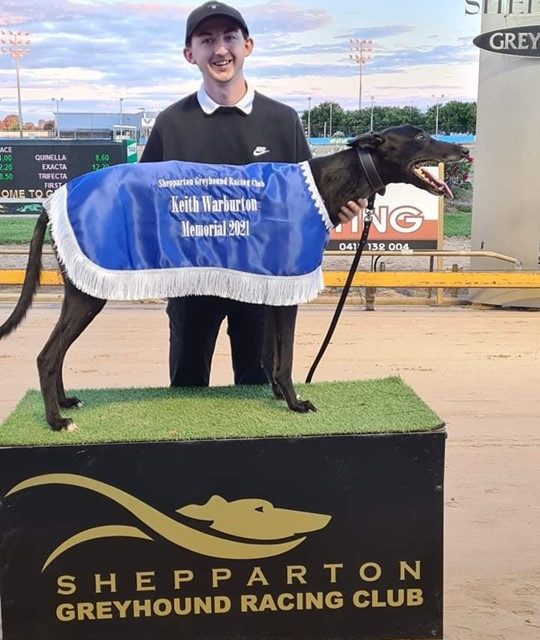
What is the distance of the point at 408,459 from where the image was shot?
278cm

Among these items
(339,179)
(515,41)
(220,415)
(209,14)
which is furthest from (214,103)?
(515,41)

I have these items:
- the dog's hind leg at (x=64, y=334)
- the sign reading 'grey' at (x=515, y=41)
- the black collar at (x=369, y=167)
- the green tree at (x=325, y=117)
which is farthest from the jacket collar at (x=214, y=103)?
the green tree at (x=325, y=117)

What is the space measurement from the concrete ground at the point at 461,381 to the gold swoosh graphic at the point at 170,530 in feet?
2.68

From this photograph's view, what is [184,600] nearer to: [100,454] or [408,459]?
[100,454]

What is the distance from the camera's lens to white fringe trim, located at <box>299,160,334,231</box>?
2.93 metres

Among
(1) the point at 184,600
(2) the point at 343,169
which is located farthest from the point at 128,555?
(2) the point at 343,169

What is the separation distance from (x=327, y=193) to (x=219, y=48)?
74cm

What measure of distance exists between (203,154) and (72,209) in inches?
30.1

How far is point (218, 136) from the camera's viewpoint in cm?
347

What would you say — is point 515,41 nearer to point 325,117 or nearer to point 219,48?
point 219,48

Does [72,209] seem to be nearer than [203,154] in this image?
Yes

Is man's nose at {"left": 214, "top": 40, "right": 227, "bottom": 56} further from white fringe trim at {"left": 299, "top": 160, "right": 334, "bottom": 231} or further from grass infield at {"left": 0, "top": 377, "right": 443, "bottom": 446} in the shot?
grass infield at {"left": 0, "top": 377, "right": 443, "bottom": 446}

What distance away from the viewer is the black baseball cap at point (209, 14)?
3.18 metres

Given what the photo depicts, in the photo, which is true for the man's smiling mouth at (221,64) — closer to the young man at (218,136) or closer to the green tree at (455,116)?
the young man at (218,136)
